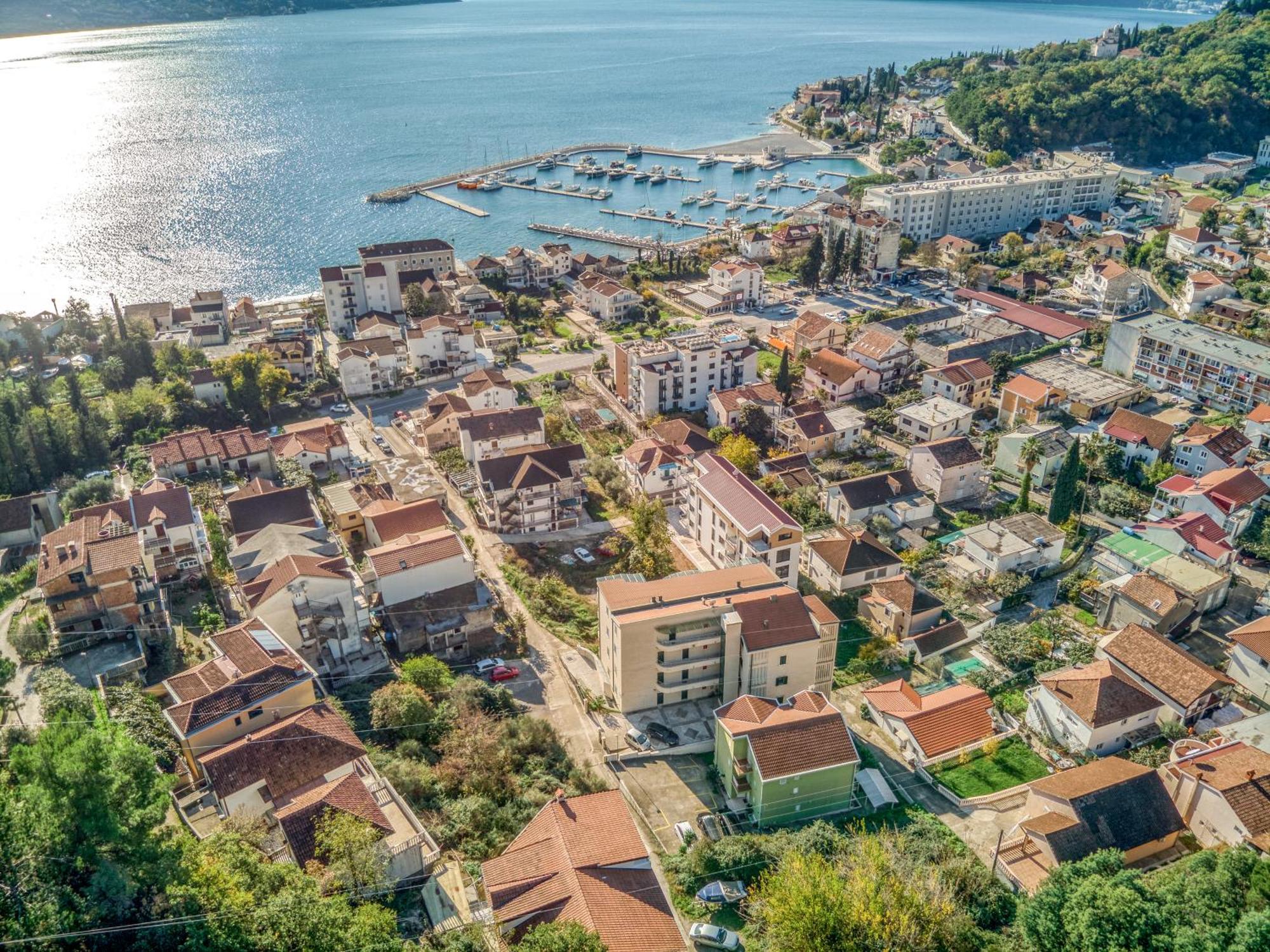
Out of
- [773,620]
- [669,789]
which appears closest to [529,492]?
[773,620]

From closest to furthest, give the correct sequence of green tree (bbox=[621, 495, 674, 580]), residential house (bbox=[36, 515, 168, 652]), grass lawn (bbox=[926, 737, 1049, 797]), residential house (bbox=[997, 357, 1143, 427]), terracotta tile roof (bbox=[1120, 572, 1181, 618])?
grass lawn (bbox=[926, 737, 1049, 797]), residential house (bbox=[36, 515, 168, 652]), terracotta tile roof (bbox=[1120, 572, 1181, 618]), green tree (bbox=[621, 495, 674, 580]), residential house (bbox=[997, 357, 1143, 427])

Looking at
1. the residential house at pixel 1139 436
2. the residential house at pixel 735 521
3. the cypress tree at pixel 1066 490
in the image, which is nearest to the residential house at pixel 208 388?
the residential house at pixel 735 521

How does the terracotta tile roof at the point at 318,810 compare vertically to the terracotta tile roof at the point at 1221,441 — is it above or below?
above

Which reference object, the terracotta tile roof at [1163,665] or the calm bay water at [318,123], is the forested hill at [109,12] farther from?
the terracotta tile roof at [1163,665]

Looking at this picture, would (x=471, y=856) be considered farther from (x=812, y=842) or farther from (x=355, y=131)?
(x=355, y=131)

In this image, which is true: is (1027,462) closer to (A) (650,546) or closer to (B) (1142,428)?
(B) (1142,428)

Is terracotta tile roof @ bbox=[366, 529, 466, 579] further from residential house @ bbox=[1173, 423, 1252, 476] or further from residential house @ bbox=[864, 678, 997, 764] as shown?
residential house @ bbox=[1173, 423, 1252, 476]

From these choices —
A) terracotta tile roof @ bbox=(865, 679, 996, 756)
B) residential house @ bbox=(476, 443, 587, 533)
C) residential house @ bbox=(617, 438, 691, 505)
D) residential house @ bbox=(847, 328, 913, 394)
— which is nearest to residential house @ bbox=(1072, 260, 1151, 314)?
residential house @ bbox=(847, 328, 913, 394)
